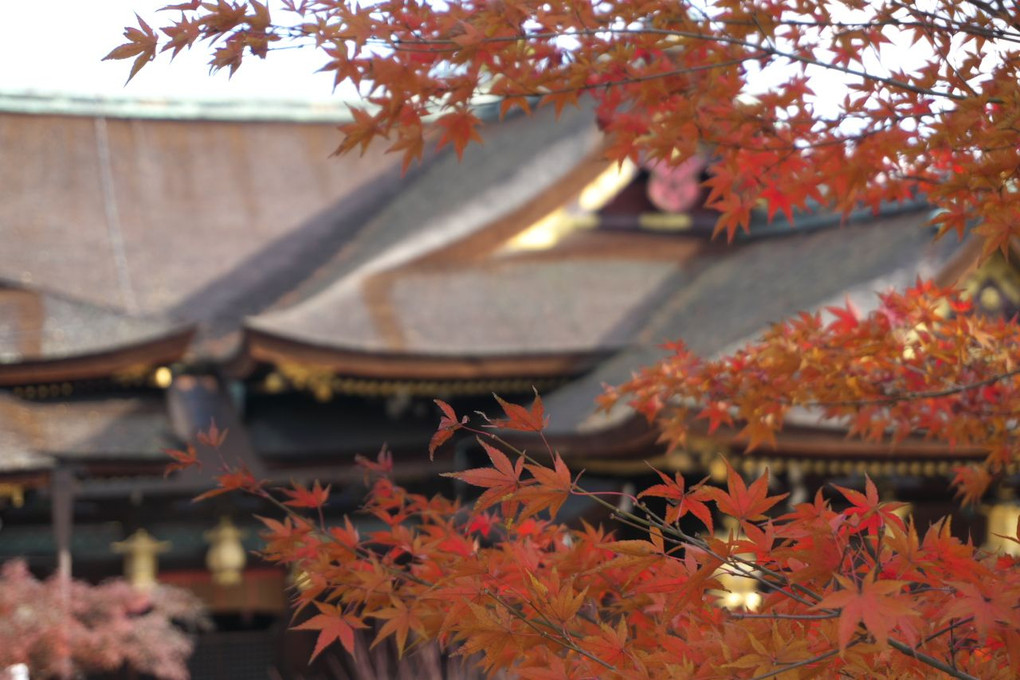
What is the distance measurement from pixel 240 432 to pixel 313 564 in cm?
716

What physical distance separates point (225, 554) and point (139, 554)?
2.02 feet

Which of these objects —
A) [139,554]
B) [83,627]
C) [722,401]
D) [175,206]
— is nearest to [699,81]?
[722,401]

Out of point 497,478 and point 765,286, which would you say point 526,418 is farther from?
point 765,286

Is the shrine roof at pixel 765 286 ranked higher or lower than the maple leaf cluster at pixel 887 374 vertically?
lower

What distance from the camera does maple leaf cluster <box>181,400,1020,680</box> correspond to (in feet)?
6.41

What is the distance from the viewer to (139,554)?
916cm

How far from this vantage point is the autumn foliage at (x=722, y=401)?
2049 millimetres

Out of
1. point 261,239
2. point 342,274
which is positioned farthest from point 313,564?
point 261,239

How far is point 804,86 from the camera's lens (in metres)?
3.43

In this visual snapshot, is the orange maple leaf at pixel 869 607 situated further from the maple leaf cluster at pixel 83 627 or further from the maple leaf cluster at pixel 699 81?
A: the maple leaf cluster at pixel 83 627

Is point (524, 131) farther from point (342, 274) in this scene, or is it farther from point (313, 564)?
point (313, 564)

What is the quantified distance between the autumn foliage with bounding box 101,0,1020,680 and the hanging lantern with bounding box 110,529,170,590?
5953 millimetres

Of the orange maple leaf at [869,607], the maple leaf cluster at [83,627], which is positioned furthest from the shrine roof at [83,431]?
the orange maple leaf at [869,607]

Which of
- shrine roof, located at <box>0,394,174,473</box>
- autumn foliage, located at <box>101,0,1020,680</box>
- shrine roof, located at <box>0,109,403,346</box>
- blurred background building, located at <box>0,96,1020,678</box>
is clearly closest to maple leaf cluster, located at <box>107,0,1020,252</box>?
autumn foliage, located at <box>101,0,1020,680</box>
